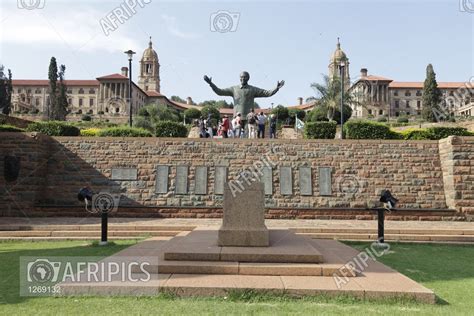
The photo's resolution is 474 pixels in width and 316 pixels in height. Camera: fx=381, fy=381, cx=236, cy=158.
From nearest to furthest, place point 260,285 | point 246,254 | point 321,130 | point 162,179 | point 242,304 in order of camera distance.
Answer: point 242,304
point 260,285
point 246,254
point 162,179
point 321,130

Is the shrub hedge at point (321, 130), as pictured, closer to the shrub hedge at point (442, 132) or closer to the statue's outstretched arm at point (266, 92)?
the statue's outstretched arm at point (266, 92)

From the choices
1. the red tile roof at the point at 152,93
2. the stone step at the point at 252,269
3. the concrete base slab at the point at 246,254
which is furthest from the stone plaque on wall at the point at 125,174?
the red tile roof at the point at 152,93

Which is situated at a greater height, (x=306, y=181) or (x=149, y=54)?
(x=149, y=54)

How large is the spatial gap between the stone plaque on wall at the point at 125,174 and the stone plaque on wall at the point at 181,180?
1536mm

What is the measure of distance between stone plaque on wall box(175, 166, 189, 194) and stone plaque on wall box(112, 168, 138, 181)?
1.54m

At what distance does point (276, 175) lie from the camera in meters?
13.8

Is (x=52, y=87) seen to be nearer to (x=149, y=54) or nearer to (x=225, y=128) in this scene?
(x=149, y=54)

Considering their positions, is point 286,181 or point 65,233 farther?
point 286,181

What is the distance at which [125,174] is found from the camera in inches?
546

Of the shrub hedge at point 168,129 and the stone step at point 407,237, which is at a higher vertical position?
the shrub hedge at point 168,129

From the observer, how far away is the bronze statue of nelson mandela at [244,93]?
1569 cm

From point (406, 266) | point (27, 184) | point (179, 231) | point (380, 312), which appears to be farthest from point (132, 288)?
point (27, 184)

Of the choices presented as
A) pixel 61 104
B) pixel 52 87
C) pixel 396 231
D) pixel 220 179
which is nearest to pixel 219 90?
pixel 220 179

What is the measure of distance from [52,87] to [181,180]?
64.3 meters
